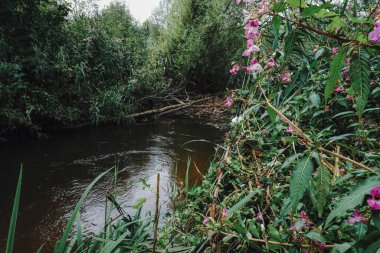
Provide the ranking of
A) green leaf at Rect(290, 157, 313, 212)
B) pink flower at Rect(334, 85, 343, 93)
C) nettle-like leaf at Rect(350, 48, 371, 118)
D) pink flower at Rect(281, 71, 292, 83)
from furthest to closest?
pink flower at Rect(281, 71, 292, 83) < pink flower at Rect(334, 85, 343, 93) < green leaf at Rect(290, 157, 313, 212) < nettle-like leaf at Rect(350, 48, 371, 118)

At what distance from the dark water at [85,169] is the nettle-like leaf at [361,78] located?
1979mm

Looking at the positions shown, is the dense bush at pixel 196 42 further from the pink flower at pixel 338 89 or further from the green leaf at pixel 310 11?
the green leaf at pixel 310 11

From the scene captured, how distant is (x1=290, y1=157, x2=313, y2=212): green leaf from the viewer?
655 mm

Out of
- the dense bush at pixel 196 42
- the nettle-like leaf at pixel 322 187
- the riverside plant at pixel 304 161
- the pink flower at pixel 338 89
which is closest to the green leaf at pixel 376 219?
the riverside plant at pixel 304 161

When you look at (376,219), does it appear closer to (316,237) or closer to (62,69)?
(316,237)

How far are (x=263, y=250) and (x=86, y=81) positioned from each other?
5058 millimetres

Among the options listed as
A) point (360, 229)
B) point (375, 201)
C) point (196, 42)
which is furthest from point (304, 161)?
point (196, 42)

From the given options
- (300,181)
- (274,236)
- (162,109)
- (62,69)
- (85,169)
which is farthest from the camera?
(162,109)

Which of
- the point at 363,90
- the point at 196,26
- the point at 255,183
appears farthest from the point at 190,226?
the point at 196,26

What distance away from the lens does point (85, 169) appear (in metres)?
3.82

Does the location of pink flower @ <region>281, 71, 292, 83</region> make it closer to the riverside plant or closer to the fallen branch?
the riverside plant

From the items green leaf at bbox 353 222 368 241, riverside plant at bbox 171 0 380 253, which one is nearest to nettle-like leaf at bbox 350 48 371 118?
riverside plant at bbox 171 0 380 253

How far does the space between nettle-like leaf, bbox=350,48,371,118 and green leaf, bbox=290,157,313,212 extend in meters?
0.20

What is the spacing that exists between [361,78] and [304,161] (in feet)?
0.82
